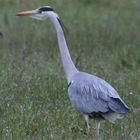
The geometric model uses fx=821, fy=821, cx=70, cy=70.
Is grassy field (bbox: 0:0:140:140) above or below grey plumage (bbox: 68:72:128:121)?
below

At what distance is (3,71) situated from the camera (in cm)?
1065

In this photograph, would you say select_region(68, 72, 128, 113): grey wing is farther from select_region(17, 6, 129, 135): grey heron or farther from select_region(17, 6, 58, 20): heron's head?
select_region(17, 6, 58, 20): heron's head

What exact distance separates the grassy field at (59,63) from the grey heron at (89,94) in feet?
0.79

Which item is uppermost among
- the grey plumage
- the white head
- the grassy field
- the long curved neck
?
the white head

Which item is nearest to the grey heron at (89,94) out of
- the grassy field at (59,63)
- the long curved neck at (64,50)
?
the long curved neck at (64,50)

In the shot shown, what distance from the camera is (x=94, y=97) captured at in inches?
321

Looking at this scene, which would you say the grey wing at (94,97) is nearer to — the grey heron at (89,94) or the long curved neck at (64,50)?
the grey heron at (89,94)

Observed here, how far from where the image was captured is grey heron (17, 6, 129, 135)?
7.96m

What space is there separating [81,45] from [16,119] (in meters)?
4.85

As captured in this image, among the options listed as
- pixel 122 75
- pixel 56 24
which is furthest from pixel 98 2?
pixel 56 24

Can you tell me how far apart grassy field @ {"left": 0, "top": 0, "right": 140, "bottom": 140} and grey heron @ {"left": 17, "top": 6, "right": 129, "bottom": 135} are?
24 cm

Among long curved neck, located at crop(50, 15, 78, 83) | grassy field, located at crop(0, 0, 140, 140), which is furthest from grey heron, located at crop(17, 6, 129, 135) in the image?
grassy field, located at crop(0, 0, 140, 140)

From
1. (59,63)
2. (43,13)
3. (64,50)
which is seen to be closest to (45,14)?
(43,13)

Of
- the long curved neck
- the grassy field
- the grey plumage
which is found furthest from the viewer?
the long curved neck
